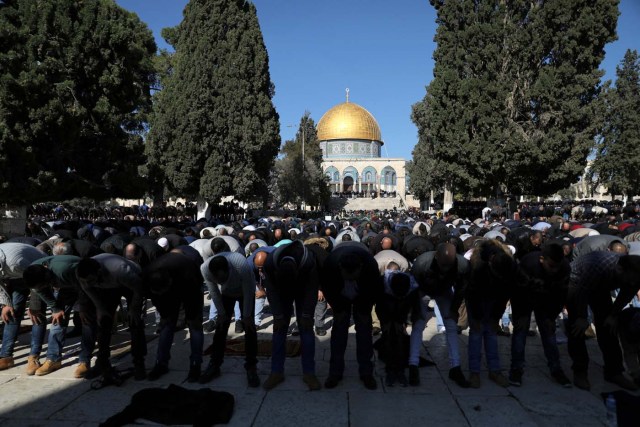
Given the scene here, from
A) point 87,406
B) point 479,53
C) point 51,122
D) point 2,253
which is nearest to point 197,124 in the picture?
point 51,122

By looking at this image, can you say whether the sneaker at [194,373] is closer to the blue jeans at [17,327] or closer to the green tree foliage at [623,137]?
the blue jeans at [17,327]

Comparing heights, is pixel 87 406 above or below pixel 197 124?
below

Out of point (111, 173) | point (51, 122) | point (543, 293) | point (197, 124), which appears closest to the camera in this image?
point (543, 293)

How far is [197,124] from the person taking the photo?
23.0m

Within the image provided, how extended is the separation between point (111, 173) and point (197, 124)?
7.79 metres

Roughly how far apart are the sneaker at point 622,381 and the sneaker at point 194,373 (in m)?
4.45

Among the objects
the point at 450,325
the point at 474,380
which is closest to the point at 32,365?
the point at 450,325

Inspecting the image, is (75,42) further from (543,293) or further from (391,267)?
(543,293)

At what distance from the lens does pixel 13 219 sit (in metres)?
15.1

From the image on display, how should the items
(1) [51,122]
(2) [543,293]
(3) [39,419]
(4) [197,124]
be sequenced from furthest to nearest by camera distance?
(4) [197,124]
(1) [51,122]
(2) [543,293]
(3) [39,419]

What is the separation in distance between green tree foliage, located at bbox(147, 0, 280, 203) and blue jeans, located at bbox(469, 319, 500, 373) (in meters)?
19.0

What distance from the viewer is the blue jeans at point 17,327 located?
5715mm

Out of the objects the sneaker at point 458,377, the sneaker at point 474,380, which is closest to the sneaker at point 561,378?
the sneaker at point 474,380

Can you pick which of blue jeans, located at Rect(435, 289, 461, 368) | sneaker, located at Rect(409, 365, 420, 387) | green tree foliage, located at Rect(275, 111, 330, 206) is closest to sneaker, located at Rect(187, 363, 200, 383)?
sneaker, located at Rect(409, 365, 420, 387)
